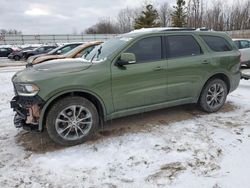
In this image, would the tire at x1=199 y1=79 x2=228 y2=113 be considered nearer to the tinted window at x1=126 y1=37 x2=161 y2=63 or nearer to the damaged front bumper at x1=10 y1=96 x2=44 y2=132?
the tinted window at x1=126 y1=37 x2=161 y2=63

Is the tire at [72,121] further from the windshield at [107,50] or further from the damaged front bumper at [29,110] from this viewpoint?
the windshield at [107,50]

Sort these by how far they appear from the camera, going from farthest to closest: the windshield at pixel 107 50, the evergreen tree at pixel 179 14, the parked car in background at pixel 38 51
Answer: the evergreen tree at pixel 179 14
the parked car in background at pixel 38 51
the windshield at pixel 107 50

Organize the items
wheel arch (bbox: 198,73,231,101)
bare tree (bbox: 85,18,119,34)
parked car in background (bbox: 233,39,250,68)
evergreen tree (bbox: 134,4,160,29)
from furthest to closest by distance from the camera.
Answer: bare tree (bbox: 85,18,119,34) → evergreen tree (bbox: 134,4,160,29) → parked car in background (bbox: 233,39,250,68) → wheel arch (bbox: 198,73,231,101)

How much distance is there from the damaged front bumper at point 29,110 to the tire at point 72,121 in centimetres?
19

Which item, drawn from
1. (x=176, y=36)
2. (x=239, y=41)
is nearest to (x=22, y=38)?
(x=239, y=41)

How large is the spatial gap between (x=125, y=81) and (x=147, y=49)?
2.67ft

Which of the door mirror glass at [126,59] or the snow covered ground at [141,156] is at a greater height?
the door mirror glass at [126,59]

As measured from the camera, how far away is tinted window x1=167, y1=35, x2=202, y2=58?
5.25 metres

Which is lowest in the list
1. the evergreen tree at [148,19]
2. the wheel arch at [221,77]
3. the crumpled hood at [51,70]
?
the wheel arch at [221,77]

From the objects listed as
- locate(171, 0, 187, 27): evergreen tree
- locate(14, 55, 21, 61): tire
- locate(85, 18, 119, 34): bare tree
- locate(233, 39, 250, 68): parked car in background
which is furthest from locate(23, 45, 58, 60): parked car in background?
locate(85, 18, 119, 34): bare tree

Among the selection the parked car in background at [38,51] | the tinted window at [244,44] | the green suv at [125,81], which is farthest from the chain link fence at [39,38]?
the green suv at [125,81]

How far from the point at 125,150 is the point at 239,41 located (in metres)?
11.4

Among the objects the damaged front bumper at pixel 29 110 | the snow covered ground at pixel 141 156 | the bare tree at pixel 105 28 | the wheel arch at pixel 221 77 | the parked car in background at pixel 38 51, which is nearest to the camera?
the snow covered ground at pixel 141 156

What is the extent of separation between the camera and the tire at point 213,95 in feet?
18.8
